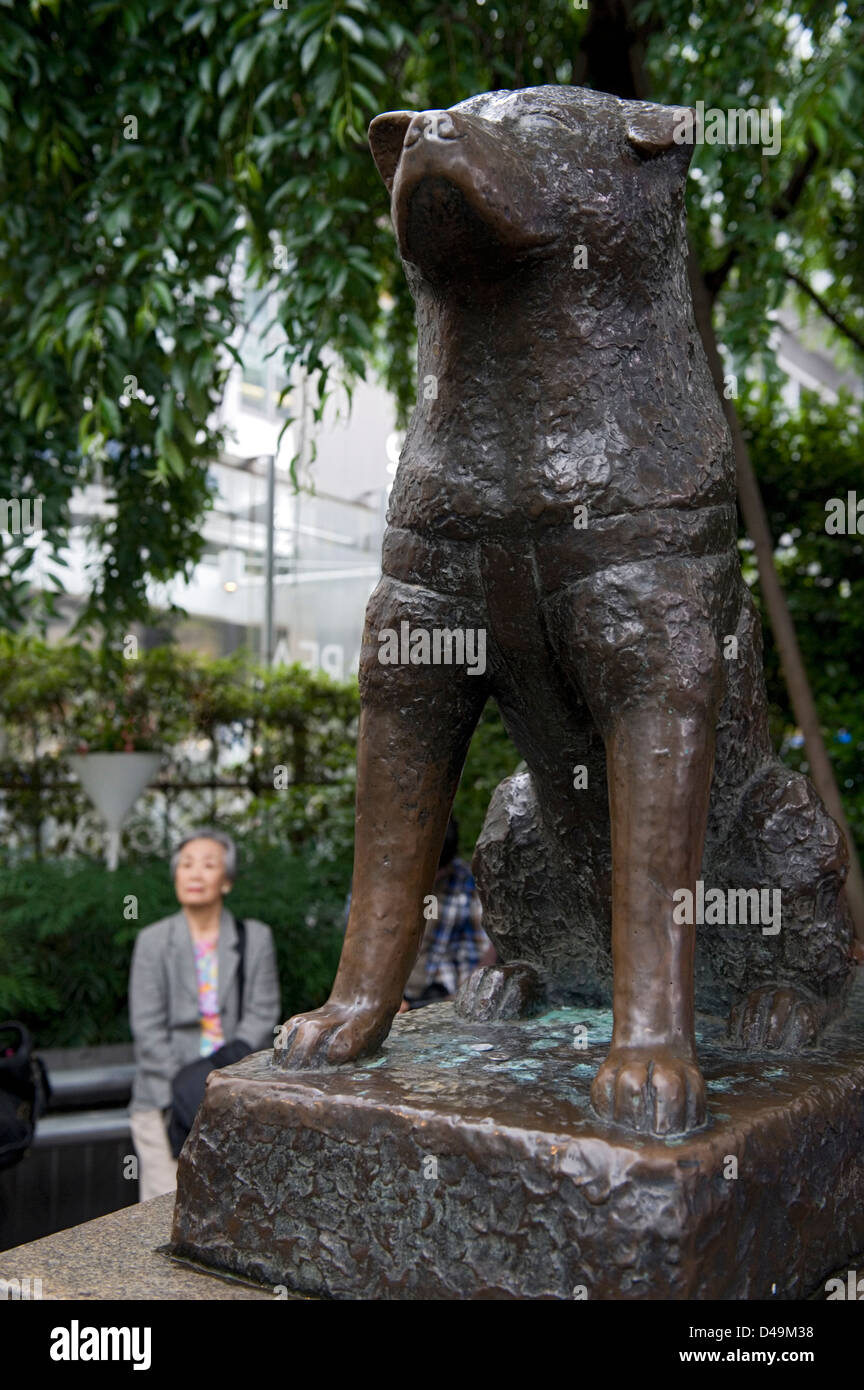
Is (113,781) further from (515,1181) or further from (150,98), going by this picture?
(515,1181)

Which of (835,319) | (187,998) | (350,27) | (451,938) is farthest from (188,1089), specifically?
(835,319)

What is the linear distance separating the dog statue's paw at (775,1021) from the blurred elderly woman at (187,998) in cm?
198

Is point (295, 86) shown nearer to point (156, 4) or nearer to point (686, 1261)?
point (156, 4)

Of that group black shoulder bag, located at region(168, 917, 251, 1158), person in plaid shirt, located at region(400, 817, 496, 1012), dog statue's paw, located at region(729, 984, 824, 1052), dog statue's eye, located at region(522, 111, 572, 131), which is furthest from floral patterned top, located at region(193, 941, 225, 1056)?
dog statue's eye, located at region(522, 111, 572, 131)

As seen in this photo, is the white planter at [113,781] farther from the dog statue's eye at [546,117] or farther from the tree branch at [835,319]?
the dog statue's eye at [546,117]

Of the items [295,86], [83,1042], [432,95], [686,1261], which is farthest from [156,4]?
[83,1042]

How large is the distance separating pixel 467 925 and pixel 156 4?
2.83 metres

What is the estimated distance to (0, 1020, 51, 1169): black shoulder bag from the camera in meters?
2.84

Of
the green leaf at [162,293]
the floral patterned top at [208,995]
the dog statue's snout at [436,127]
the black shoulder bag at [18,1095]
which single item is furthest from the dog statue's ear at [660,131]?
the floral patterned top at [208,995]

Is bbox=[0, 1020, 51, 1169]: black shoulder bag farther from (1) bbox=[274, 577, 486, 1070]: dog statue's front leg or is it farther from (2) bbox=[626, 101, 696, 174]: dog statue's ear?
(2) bbox=[626, 101, 696, 174]: dog statue's ear

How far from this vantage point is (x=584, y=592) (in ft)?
5.20

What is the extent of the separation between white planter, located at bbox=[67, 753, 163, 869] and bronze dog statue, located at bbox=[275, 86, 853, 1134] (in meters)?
Answer: 4.25

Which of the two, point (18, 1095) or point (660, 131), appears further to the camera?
point (18, 1095)

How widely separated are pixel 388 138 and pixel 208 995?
8.53 feet
